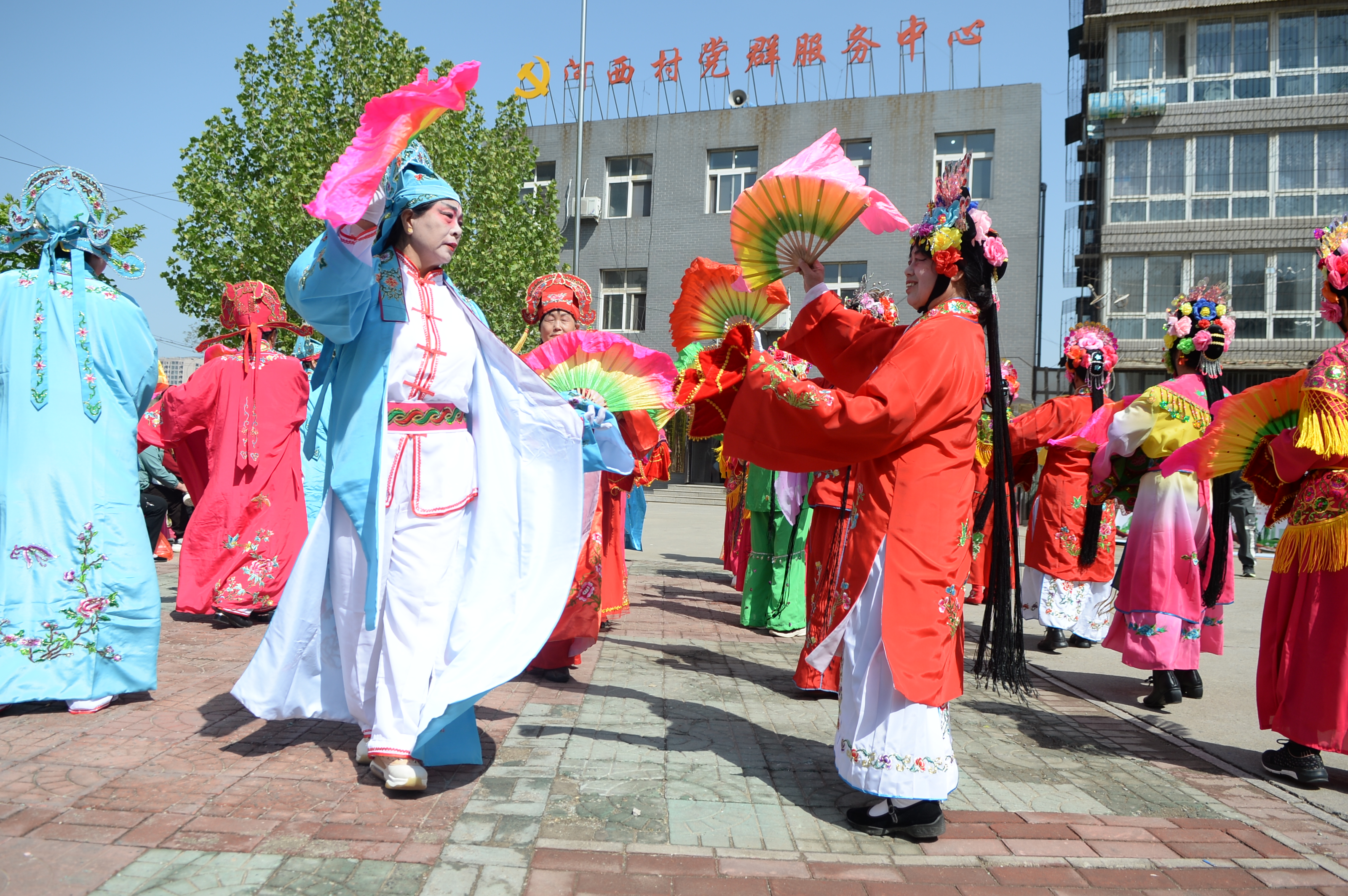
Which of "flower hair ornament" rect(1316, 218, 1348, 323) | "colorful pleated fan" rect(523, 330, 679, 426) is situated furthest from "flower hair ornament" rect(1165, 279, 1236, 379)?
"colorful pleated fan" rect(523, 330, 679, 426)

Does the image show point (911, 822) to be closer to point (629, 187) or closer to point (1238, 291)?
point (1238, 291)

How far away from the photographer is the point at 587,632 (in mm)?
5082

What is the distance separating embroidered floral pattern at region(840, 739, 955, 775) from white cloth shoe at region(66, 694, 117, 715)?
331cm

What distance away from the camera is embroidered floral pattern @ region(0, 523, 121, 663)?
13.3 feet

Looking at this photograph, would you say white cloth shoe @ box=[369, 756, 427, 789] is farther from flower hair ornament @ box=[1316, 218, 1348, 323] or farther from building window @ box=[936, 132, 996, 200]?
building window @ box=[936, 132, 996, 200]

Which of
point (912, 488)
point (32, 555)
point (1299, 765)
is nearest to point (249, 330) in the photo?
point (32, 555)

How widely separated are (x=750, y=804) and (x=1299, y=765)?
97.5 inches

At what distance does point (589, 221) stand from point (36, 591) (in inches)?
963

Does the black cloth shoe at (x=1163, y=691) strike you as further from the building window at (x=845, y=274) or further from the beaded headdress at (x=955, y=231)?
the building window at (x=845, y=274)

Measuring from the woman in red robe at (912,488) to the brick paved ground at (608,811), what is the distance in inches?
12.7

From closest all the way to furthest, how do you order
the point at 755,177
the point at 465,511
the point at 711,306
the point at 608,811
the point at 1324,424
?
Result: the point at 608,811
the point at 465,511
the point at 1324,424
the point at 711,306
the point at 755,177

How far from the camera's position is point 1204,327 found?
5.39 metres

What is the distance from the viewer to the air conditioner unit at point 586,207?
2684 centimetres

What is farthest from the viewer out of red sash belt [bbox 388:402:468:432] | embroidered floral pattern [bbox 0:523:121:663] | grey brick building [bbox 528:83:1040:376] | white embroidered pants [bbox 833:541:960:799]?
grey brick building [bbox 528:83:1040:376]
